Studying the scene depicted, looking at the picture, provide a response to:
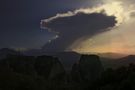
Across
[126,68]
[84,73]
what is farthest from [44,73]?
[126,68]

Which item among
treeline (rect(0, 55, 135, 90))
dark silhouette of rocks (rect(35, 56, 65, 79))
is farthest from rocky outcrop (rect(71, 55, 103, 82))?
dark silhouette of rocks (rect(35, 56, 65, 79))

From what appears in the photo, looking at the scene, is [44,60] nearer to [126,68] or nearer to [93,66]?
[93,66]

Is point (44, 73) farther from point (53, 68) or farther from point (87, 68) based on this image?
point (87, 68)

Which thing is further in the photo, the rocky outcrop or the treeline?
the rocky outcrop

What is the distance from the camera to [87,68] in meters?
184

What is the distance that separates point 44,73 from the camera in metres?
176

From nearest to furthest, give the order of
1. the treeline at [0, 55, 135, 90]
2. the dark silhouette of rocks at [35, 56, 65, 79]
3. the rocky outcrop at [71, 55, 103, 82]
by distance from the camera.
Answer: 1. the treeline at [0, 55, 135, 90]
2. the rocky outcrop at [71, 55, 103, 82]
3. the dark silhouette of rocks at [35, 56, 65, 79]

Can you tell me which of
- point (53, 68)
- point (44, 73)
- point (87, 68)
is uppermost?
point (53, 68)

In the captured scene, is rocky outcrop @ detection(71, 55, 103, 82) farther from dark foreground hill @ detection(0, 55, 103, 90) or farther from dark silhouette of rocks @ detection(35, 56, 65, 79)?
dark silhouette of rocks @ detection(35, 56, 65, 79)

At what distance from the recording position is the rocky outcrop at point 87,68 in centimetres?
17600

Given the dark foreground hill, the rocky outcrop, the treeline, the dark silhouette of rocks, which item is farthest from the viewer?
the dark silhouette of rocks

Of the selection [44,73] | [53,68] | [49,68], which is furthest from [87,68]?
[44,73]

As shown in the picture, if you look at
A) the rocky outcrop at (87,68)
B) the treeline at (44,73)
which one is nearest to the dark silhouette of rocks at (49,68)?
the treeline at (44,73)

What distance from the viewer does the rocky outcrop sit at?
176000 mm
